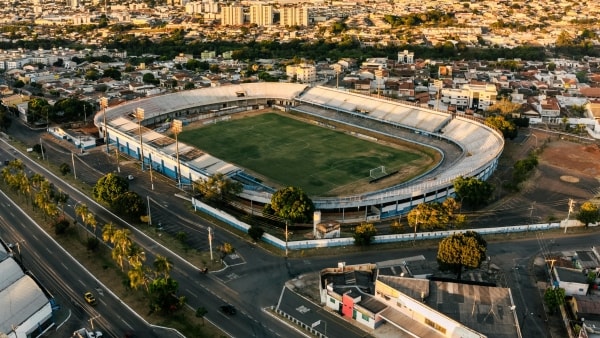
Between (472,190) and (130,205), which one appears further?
(472,190)

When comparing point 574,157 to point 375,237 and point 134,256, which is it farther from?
point 134,256

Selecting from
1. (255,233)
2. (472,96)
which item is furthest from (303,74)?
(255,233)

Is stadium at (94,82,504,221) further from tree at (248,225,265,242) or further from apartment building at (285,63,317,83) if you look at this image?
apartment building at (285,63,317,83)

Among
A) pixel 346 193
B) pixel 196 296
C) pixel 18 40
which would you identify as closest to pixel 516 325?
pixel 196 296

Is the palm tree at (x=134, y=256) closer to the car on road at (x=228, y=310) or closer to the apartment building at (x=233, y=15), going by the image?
the car on road at (x=228, y=310)

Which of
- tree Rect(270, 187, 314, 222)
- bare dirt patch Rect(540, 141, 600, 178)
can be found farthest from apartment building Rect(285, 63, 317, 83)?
tree Rect(270, 187, 314, 222)
